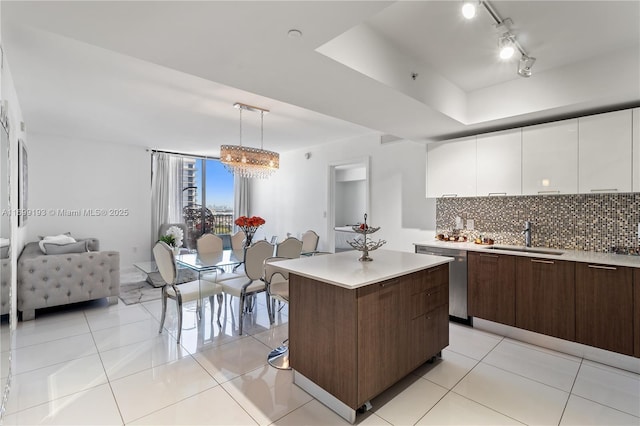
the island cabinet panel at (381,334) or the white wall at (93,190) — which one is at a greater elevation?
the white wall at (93,190)

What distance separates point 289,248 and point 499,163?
2472 mm

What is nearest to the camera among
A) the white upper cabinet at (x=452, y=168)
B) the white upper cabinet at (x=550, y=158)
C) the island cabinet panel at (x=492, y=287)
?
the white upper cabinet at (x=550, y=158)

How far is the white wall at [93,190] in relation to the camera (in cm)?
526

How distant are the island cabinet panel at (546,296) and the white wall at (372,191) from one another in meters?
1.42

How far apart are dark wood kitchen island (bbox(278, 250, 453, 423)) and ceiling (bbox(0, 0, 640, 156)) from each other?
137 cm

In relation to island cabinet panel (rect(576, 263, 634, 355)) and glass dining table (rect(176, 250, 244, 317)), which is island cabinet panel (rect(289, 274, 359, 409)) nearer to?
glass dining table (rect(176, 250, 244, 317))

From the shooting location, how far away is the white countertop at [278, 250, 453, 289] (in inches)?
72.9

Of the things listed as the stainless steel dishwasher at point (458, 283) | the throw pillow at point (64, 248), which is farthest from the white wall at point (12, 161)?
the stainless steel dishwasher at point (458, 283)

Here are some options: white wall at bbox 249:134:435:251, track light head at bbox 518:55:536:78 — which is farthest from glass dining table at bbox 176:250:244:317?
track light head at bbox 518:55:536:78

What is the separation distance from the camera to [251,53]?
1864mm

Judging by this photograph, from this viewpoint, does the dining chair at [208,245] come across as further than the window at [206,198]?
No

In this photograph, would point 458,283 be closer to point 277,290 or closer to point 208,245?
point 277,290

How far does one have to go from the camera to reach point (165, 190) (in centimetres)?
673

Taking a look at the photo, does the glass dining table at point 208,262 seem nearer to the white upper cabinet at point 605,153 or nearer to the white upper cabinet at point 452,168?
the white upper cabinet at point 452,168
